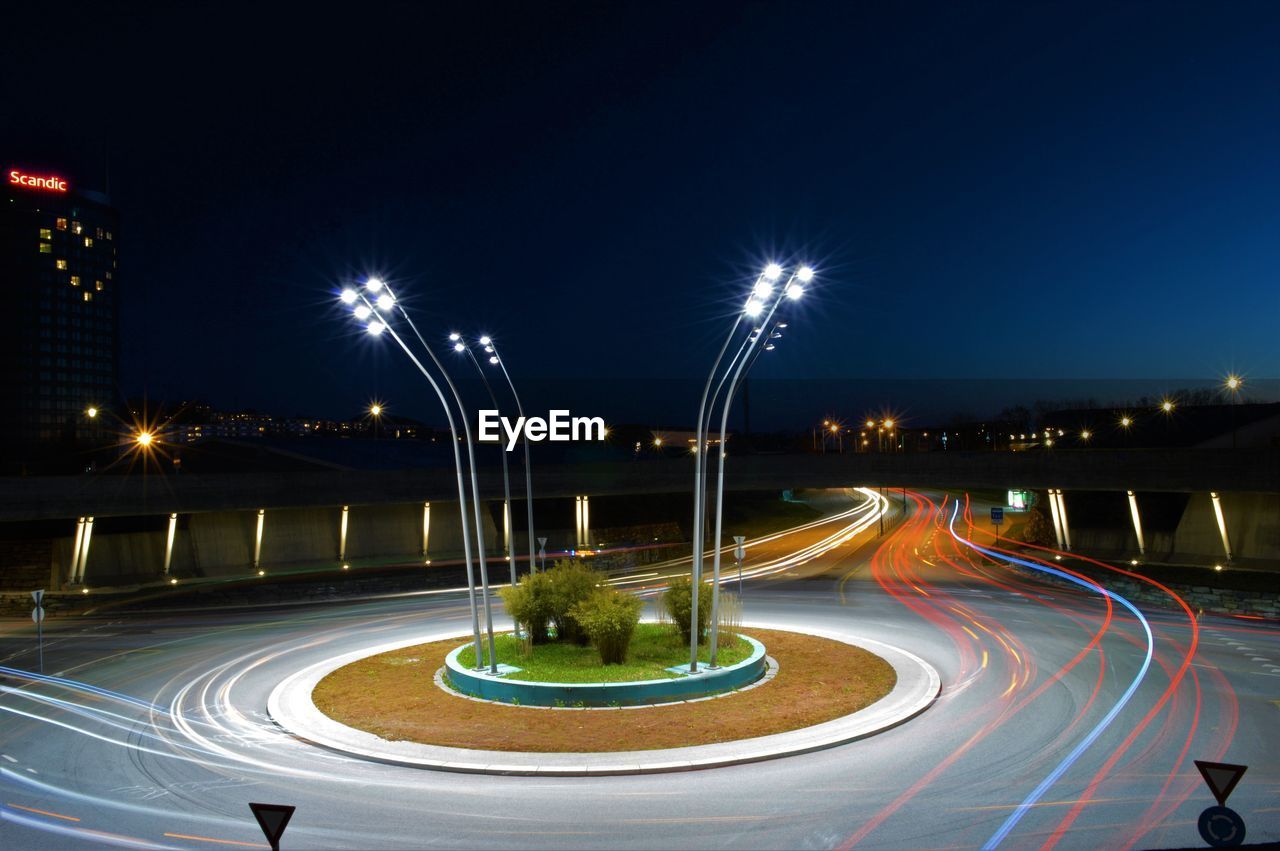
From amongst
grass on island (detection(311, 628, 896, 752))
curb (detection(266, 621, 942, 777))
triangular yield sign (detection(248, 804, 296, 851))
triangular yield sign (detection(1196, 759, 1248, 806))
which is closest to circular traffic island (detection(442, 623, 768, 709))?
grass on island (detection(311, 628, 896, 752))

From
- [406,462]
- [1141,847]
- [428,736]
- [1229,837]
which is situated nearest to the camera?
[1229,837]

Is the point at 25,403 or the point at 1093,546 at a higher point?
the point at 25,403

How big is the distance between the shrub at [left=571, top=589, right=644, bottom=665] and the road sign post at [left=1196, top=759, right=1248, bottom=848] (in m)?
12.8

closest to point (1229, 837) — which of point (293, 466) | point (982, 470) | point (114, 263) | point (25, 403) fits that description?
Result: point (982, 470)

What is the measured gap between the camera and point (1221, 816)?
7.84m

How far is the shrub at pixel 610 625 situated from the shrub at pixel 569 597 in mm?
1844

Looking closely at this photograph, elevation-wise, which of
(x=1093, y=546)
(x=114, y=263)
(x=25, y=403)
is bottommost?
(x=1093, y=546)

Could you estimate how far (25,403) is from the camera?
529 feet

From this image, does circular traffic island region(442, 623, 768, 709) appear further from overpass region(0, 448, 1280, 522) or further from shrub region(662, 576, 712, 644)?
overpass region(0, 448, 1280, 522)

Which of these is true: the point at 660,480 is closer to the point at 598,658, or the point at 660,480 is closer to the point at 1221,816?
the point at 598,658

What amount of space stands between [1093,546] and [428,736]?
1836 inches

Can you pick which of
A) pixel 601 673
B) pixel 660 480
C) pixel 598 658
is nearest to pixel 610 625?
pixel 601 673

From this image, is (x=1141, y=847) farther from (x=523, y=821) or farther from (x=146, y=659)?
(x=146, y=659)

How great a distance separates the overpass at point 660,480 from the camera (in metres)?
37.6
